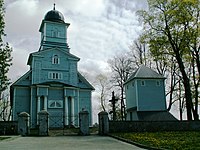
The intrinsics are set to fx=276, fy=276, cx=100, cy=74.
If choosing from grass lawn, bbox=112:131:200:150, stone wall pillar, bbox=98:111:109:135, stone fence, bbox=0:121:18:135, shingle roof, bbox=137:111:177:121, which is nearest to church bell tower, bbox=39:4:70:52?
shingle roof, bbox=137:111:177:121

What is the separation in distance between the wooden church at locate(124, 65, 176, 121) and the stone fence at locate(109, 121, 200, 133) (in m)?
4.92

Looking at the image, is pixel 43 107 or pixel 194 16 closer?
pixel 194 16

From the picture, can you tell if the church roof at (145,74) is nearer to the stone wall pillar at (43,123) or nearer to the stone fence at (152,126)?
the stone fence at (152,126)

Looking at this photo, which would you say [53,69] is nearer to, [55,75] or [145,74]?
[55,75]

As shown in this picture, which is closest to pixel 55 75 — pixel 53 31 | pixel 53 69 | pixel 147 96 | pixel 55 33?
pixel 53 69

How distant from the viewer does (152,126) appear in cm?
2297

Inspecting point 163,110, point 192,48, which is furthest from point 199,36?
point 163,110

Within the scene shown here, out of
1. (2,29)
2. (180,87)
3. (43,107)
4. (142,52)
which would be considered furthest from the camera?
(142,52)

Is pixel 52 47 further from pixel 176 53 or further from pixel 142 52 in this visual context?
pixel 176 53

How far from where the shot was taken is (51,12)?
132 ft

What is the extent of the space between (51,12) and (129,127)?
79.5 feet

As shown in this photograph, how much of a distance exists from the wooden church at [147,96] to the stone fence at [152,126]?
4.92 metres

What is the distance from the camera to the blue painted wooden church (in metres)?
32.9

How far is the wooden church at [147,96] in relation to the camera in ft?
97.7
